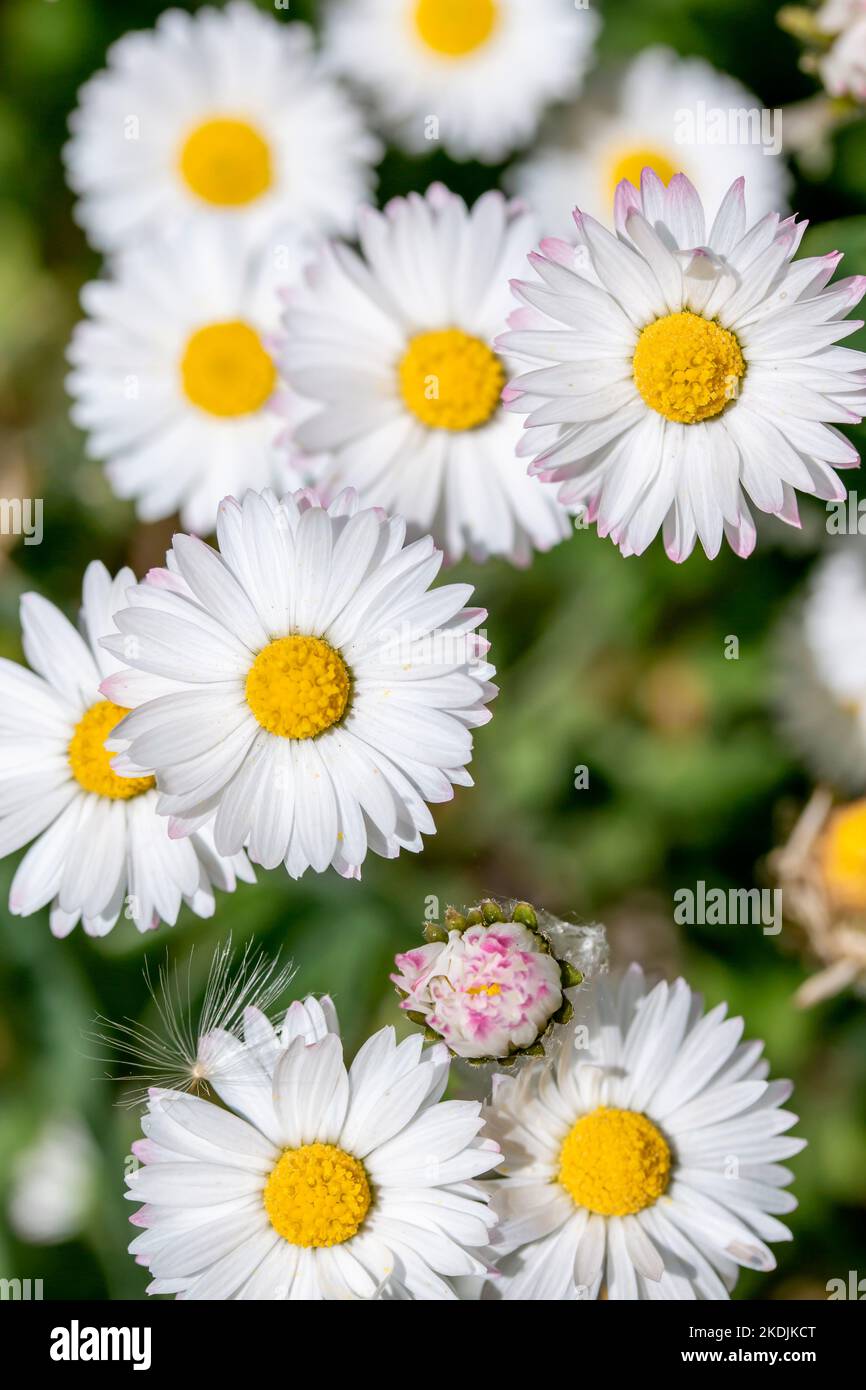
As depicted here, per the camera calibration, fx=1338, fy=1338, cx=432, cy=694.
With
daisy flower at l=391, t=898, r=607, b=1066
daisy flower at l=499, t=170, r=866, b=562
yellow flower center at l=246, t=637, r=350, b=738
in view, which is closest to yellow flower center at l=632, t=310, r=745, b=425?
daisy flower at l=499, t=170, r=866, b=562

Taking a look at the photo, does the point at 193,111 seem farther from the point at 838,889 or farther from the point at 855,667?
the point at 838,889

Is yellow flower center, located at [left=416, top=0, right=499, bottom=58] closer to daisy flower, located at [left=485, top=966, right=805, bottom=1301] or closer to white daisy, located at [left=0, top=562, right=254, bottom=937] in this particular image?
white daisy, located at [left=0, top=562, right=254, bottom=937]

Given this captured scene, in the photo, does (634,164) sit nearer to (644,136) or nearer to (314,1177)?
(644,136)

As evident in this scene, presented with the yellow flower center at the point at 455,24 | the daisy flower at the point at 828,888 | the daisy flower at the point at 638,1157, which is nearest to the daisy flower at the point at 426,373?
the daisy flower at the point at 638,1157

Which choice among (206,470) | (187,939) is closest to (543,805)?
(187,939)

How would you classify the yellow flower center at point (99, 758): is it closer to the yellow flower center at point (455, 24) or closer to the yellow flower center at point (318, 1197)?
the yellow flower center at point (318, 1197)
